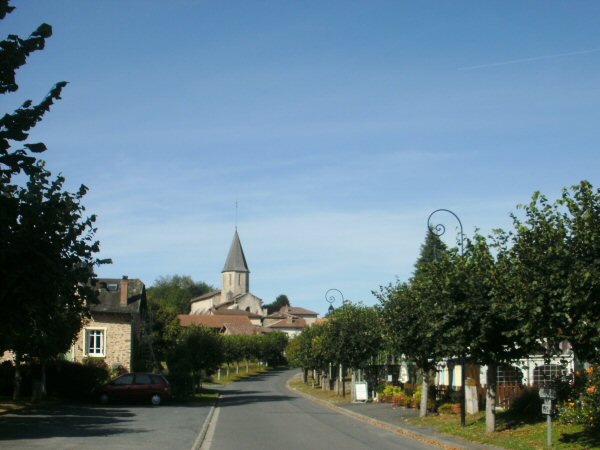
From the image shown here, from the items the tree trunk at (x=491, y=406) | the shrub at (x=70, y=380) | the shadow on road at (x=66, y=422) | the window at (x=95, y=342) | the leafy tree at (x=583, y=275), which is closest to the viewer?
the leafy tree at (x=583, y=275)

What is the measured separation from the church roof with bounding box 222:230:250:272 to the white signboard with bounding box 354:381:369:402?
393ft

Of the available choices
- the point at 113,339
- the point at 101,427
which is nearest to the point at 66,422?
the point at 101,427

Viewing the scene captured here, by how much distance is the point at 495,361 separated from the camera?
65.2 ft

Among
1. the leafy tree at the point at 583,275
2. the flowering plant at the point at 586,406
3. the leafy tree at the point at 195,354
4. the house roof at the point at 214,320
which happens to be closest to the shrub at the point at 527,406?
the flowering plant at the point at 586,406

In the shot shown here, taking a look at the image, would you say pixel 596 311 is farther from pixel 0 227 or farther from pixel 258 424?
pixel 258 424

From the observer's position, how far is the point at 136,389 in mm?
35250

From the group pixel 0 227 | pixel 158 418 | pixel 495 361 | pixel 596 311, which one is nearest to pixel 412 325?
pixel 495 361

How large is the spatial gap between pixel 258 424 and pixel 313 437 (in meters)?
4.74

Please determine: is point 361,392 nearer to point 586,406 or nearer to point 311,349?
point 311,349

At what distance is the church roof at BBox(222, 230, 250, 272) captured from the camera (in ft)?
515

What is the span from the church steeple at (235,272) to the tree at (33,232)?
144 metres

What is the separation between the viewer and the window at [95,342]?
45.8m

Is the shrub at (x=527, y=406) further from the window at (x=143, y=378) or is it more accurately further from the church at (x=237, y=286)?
the church at (x=237, y=286)

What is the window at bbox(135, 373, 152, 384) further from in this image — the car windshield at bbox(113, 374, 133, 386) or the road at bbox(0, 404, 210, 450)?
the road at bbox(0, 404, 210, 450)
